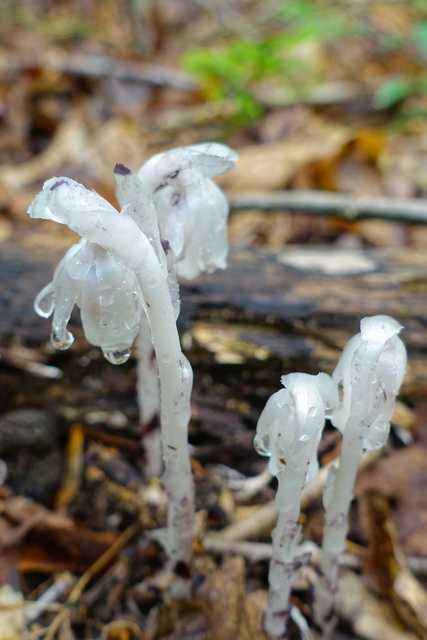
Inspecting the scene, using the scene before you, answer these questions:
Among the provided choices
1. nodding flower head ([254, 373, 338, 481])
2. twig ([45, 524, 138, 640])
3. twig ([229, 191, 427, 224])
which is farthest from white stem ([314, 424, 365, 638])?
twig ([229, 191, 427, 224])

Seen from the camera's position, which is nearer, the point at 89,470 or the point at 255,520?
the point at 255,520

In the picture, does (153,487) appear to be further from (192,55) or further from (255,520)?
(192,55)

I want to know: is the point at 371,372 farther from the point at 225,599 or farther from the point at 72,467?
the point at 72,467

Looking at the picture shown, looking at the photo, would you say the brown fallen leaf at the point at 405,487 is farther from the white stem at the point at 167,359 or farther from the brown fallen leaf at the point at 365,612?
the white stem at the point at 167,359

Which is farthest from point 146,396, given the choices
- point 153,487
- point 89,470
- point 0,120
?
point 0,120

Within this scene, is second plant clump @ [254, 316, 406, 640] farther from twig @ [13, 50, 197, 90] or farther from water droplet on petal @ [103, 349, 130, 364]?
twig @ [13, 50, 197, 90]
